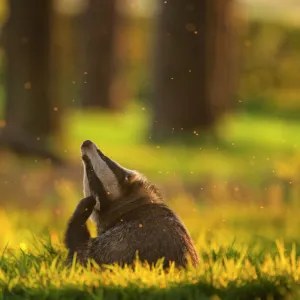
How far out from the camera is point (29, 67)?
52.5ft

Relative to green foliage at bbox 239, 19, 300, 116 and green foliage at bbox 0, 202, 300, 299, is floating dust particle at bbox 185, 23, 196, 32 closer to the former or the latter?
green foliage at bbox 0, 202, 300, 299

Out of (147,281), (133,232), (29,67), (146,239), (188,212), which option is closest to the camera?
(147,281)

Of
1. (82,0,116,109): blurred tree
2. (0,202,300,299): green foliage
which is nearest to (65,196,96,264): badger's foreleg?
(0,202,300,299): green foliage

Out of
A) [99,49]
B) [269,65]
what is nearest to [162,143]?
[99,49]

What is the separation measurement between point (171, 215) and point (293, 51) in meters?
29.8

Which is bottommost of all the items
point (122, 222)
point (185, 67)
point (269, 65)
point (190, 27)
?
point (122, 222)

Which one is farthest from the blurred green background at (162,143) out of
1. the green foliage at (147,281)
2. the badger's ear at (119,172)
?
the badger's ear at (119,172)

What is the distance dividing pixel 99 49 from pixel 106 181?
2157 cm

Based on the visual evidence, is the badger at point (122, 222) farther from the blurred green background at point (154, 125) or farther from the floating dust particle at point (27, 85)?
the floating dust particle at point (27, 85)

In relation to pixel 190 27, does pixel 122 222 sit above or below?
below

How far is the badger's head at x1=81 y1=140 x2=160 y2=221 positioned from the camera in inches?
218

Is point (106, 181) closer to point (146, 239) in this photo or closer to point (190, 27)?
point (146, 239)

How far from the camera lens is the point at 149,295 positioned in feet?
16.9

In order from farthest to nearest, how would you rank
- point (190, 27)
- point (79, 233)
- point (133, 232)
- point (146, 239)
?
point (190, 27)
point (79, 233)
point (133, 232)
point (146, 239)
